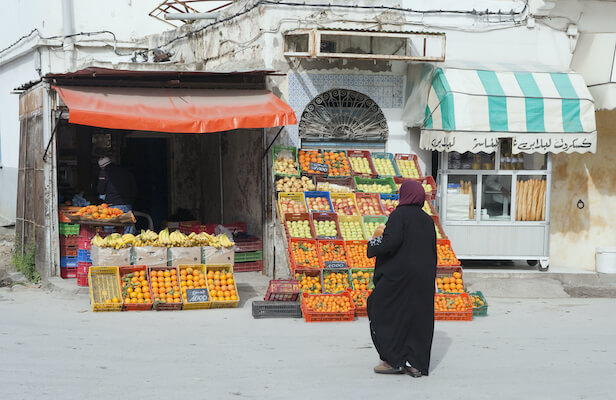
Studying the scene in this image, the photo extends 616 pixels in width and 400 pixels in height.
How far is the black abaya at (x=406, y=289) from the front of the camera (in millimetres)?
5918

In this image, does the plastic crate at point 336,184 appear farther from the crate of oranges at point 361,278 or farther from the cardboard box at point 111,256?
the cardboard box at point 111,256

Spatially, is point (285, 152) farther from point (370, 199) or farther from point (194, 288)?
point (194, 288)

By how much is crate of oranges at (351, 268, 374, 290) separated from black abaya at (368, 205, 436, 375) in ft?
9.54

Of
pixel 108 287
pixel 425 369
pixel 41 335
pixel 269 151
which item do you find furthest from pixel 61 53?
pixel 425 369

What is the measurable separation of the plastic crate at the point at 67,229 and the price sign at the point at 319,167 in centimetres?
353

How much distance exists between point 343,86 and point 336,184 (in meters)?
1.53

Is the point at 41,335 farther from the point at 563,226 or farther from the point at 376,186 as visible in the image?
the point at 563,226

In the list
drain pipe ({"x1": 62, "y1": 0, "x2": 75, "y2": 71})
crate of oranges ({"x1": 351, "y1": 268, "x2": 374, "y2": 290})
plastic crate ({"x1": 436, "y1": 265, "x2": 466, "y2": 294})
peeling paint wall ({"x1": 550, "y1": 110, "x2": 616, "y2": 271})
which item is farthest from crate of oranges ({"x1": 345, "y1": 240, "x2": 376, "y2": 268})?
drain pipe ({"x1": 62, "y1": 0, "x2": 75, "y2": 71})

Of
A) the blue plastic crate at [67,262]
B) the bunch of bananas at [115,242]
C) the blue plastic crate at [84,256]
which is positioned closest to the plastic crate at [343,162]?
the bunch of bananas at [115,242]

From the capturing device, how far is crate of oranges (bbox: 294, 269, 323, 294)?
883cm

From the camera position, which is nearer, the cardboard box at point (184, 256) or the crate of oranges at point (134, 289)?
the crate of oranges at point (134, 289)

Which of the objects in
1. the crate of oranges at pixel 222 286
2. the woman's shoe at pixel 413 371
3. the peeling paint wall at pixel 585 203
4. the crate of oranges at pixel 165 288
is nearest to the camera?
the woman's shoe at pixel 413 371

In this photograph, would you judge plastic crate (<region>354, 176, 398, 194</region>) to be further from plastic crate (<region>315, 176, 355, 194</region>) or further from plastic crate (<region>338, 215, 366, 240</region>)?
plastic crate (<region>338, 215, 366, 240</region>)

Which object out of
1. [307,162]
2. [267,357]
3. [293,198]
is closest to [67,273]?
[293,198]
